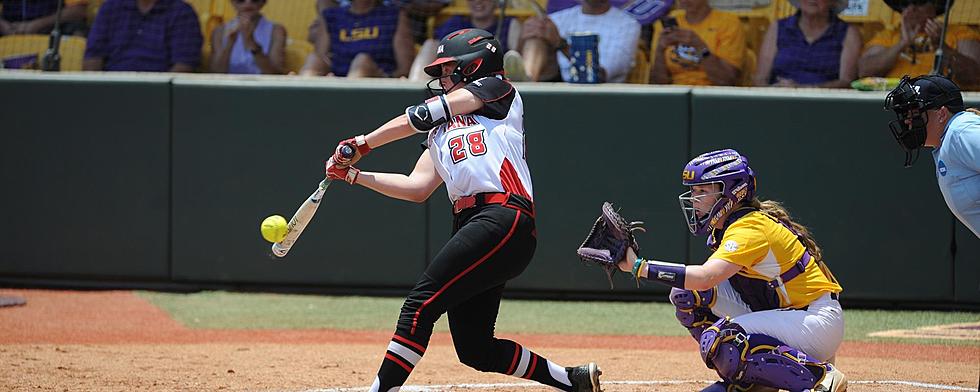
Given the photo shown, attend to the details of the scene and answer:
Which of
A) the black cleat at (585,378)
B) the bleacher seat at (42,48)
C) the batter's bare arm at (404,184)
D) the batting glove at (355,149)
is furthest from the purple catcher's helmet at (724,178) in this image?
the bleacher seat at (42,48)

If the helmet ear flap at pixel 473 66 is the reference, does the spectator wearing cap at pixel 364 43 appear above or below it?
below

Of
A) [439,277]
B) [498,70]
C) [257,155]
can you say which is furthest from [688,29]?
[439,277]

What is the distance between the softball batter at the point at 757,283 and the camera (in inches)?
166

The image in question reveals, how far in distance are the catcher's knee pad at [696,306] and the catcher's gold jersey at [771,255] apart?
256mm

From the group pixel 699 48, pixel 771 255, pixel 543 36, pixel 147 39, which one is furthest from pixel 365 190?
pixel 771 255

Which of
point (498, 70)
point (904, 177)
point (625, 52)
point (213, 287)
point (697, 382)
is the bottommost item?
point (213, 287)

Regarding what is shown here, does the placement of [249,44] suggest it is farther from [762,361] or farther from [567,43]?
[762,361]

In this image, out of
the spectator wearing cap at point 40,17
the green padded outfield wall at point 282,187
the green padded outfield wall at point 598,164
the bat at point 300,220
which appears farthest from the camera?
the spectator wearing cap at point 40,17

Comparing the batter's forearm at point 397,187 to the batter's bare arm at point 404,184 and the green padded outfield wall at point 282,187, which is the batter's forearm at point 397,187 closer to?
the batter's bare arm at point 404,184

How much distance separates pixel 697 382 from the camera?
5789 mm

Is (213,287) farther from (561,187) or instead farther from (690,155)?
(690,155)

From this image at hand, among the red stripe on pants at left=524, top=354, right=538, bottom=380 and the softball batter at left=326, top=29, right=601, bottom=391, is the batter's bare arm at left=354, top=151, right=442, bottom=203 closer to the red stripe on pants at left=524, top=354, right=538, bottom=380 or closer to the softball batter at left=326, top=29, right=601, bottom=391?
the softball batter at left=326, top=29, right=601, bottom=391

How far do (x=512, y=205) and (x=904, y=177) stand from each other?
4921 millimetres

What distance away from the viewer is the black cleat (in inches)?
182
